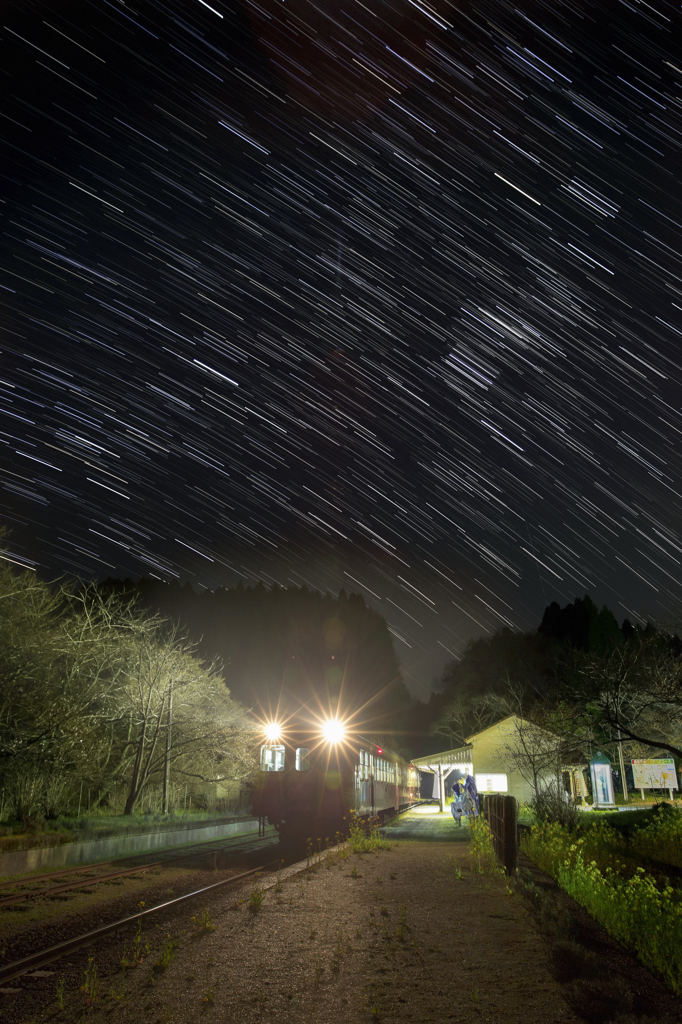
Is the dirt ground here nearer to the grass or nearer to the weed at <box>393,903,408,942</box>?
the weed at <box>393,903,408,942</box>

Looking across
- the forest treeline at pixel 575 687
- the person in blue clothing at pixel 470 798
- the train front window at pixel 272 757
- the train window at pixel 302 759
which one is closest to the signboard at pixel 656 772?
the forest treeline at pixel 575 687

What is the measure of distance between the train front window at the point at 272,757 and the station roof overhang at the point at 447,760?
1916cm

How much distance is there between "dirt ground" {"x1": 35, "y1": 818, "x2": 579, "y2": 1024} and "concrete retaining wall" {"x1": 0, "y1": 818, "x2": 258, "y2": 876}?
6.90 m

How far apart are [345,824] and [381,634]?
314 feet

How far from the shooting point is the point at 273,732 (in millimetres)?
21875

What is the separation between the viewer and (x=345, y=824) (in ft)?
69.5

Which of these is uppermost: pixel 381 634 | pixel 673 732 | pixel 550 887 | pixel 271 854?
pixel 381 634

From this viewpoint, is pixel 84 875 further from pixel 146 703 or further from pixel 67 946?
pixel 146 703

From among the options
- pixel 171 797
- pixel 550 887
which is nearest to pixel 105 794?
pixel 171 797

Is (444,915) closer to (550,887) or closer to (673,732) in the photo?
(550,887)

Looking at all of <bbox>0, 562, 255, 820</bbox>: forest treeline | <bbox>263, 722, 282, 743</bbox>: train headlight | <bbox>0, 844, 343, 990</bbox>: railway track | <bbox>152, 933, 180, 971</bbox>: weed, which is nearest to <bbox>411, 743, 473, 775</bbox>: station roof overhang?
<bbox>0, 562, 255, 820</bbox>: forest treeline

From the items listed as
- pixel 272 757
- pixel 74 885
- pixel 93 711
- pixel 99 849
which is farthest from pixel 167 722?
pixel 74 885

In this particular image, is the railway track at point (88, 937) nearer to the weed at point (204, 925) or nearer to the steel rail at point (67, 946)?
the steel rail at point (67, 946)

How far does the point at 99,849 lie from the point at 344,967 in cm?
1381
